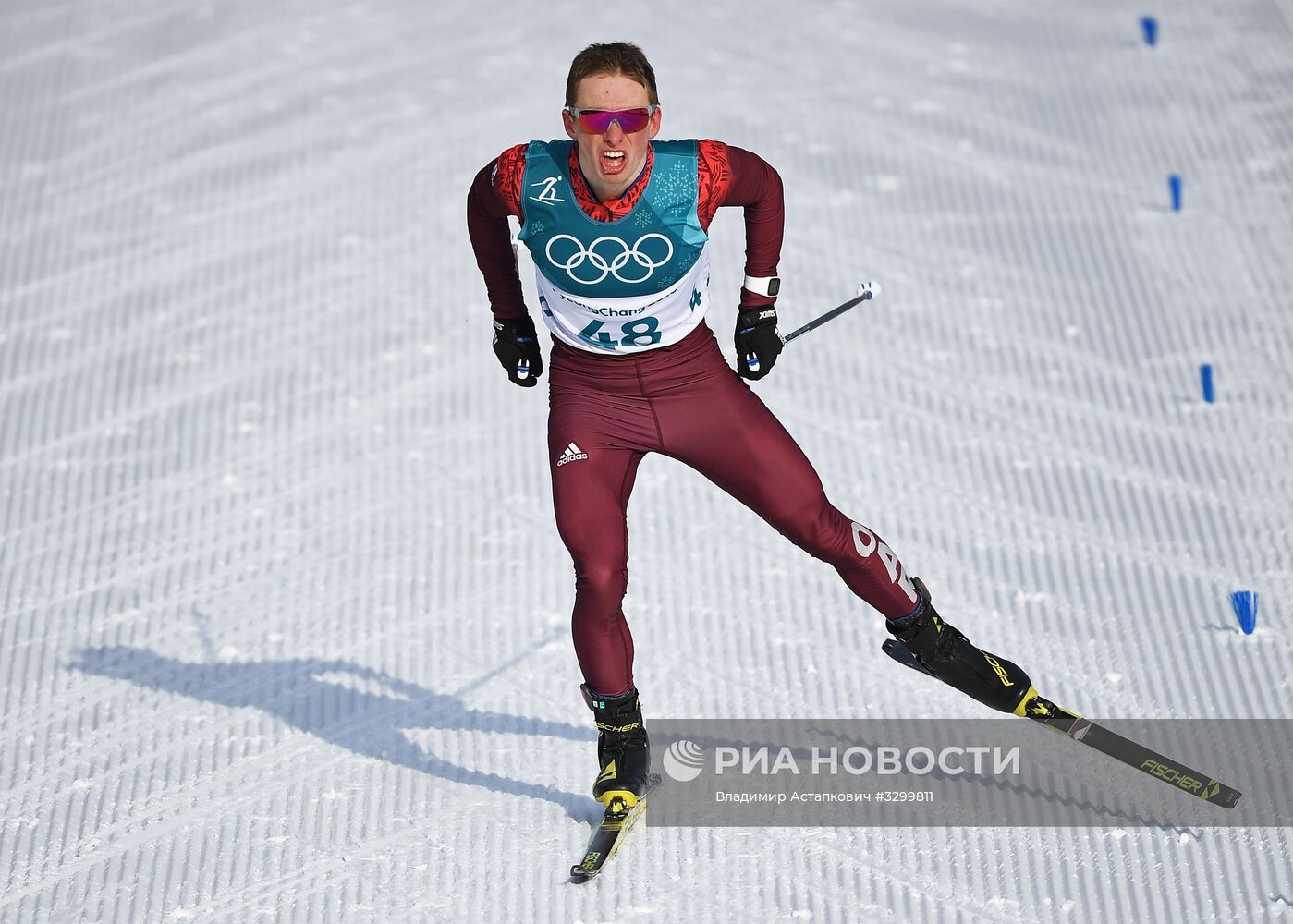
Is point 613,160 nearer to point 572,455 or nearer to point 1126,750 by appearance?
point 572,455

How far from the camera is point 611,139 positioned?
7.51 feet

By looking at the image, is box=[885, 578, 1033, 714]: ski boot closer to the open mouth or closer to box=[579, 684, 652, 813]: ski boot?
box=[579, 684, 652, 813]: ski boot

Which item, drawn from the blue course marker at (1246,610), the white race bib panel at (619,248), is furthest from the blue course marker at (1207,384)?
the white race bib panel at (619,248)

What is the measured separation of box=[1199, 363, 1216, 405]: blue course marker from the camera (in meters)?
3.80

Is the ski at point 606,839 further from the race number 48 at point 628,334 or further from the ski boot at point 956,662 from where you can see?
the race number 48 at point 628,334

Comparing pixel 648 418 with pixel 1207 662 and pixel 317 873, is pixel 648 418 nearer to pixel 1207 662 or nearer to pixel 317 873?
pixel 317 873

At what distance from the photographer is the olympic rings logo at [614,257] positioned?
237cm

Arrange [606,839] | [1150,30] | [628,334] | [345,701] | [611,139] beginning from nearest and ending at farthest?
[611,139], [628,334], [606,839], [345,701], [1150,30]

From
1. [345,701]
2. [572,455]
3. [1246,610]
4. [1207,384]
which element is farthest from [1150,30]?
[345,701]

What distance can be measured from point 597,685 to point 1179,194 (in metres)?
2.88

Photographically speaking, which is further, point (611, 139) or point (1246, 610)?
point (1246, 610)

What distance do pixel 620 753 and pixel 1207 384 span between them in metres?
2.05

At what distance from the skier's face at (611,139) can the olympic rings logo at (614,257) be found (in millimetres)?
82

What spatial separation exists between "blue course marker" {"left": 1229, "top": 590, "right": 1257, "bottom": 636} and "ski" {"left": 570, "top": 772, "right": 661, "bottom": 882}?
4.53 ft
